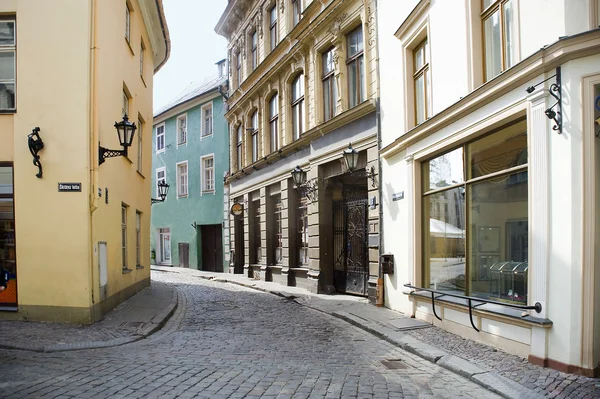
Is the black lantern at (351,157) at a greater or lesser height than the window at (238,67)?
lesser

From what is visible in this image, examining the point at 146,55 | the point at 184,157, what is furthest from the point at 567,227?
the point at 184,157

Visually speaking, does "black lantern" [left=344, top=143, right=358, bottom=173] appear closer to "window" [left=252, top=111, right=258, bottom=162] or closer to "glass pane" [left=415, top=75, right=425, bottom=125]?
"glass pane" [left=415, top=75, right=425, bottom=125]

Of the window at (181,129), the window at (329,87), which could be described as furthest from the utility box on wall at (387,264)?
the window at (181,129)

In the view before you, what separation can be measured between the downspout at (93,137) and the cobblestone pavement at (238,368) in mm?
1782

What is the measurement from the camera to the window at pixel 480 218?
7.18 metres

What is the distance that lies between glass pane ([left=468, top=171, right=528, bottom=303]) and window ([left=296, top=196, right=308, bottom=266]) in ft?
30.3

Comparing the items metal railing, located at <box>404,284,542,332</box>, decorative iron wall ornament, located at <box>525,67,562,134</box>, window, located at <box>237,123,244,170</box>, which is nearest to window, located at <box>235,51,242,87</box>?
window, located at <box>237,123,244,170</box>

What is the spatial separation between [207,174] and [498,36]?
2208 centimetres

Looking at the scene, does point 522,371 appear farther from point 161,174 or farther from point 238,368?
point 161,174

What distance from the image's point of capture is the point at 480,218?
→ 8320 mm

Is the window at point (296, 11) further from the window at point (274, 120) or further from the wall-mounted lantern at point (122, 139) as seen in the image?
the wall-mounted lantern at point (122, 139)

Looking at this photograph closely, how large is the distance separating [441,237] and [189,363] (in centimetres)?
494

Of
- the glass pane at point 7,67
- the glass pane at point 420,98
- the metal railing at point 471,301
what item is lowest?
the metal railing at point 471,301

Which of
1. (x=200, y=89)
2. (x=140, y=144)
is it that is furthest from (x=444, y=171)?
(x=200, y=89)
